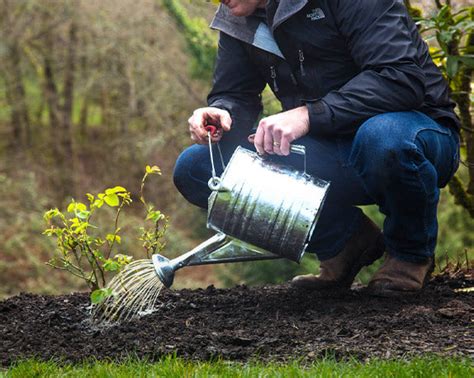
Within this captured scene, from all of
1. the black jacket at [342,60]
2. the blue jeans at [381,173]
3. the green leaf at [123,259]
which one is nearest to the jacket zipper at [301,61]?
the black jacket at [342,60]

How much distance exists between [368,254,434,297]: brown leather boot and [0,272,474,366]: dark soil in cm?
5

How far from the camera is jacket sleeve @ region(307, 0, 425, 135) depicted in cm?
287

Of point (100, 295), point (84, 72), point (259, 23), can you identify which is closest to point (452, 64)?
point (259, 23)

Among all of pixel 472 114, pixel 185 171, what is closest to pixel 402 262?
pixel 185 171

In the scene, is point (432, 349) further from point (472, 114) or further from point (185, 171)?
point (472, 114)

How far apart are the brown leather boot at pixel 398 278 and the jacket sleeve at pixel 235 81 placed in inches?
32.5

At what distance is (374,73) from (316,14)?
1.05ft

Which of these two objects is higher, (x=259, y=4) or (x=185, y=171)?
(x=259, y=4)

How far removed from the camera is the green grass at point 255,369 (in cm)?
223

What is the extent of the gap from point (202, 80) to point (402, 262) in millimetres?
8491

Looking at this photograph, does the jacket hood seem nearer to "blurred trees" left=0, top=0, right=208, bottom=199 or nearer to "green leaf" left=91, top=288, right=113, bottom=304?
"green leaf" left=91, top=288, right=113, bottom=304

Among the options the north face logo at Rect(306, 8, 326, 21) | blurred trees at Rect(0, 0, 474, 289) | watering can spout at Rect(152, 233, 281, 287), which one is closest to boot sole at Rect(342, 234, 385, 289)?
watering can spout at Rect(152, 233, 281, 287)

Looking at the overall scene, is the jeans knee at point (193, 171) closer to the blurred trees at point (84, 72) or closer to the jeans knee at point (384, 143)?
the jeans knee at point (384, 143)

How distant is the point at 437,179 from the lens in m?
3.10
